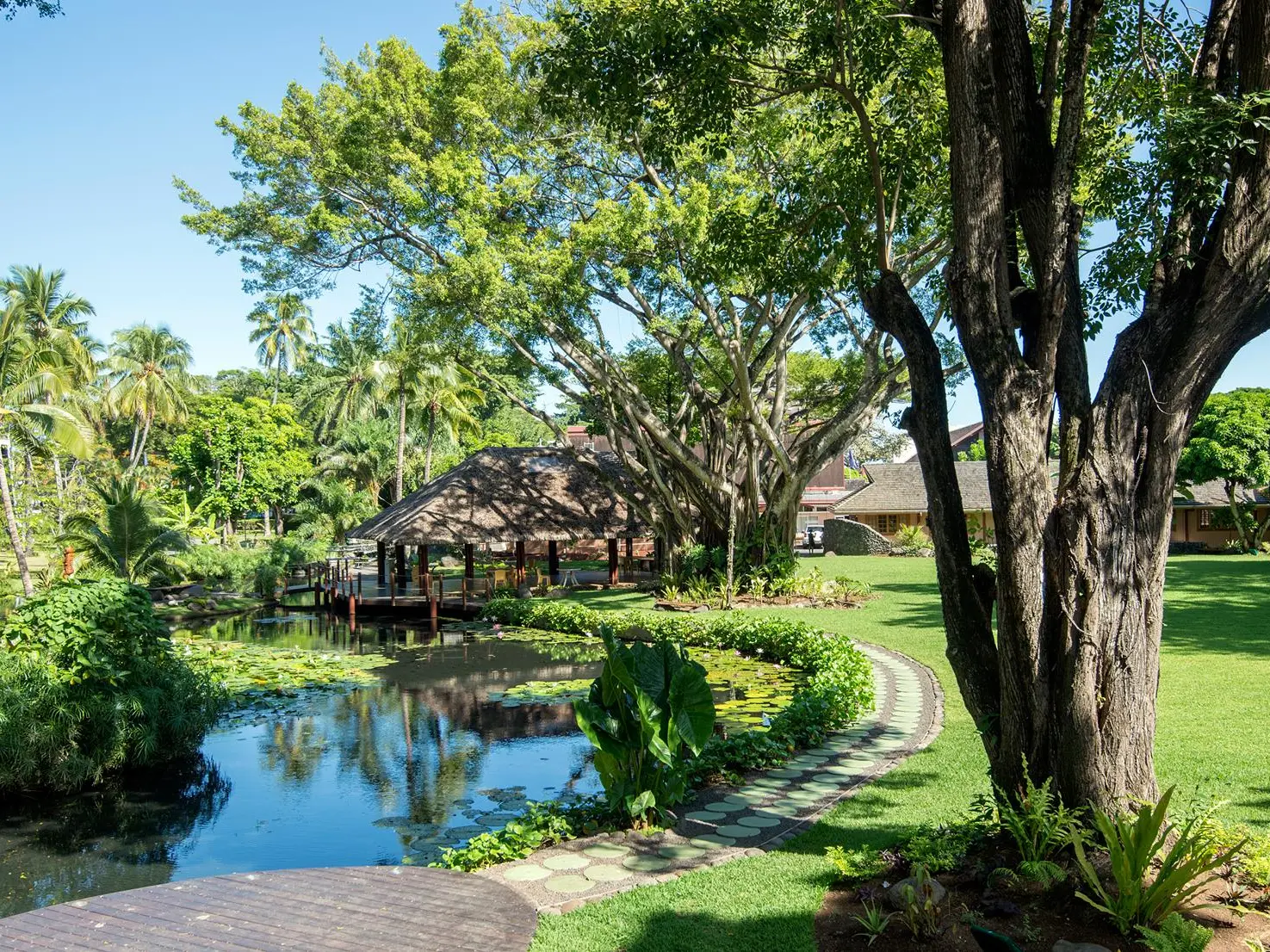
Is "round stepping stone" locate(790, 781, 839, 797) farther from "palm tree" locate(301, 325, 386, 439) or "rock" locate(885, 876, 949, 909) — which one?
"palm tree" locate(301, 325, 386, 439)

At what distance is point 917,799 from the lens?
6.89 m

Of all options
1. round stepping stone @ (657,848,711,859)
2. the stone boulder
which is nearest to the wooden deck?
round stepping stone @ (657,848,711,859)

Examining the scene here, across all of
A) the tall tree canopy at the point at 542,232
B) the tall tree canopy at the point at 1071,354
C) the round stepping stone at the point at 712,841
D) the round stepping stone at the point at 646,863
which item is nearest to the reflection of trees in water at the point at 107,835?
the round stepping stone at the point at 646,863

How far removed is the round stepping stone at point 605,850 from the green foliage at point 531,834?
251 mm

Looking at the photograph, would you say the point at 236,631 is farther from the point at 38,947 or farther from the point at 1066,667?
the point at 1066,667

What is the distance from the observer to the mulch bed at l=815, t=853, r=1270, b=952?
4.14m

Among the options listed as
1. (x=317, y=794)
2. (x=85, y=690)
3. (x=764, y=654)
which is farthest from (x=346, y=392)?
(x=317, y=794)

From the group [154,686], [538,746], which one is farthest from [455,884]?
[154,686]

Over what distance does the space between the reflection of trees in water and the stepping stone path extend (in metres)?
3.32

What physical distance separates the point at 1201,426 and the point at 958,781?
98.3 ft

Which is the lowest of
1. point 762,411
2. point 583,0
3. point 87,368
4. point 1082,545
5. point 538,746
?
point 538,746

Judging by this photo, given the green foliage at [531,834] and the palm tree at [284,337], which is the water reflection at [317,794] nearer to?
the green foliage at [531,834]

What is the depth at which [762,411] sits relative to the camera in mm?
23859

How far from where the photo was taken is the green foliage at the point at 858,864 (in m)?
5.01
